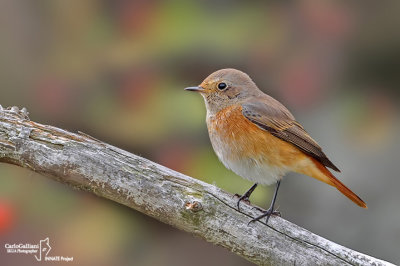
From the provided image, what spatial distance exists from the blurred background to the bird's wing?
58 cm

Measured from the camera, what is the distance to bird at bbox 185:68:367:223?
405cm

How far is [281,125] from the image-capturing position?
166 inches

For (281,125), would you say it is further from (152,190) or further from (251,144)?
(152,190)

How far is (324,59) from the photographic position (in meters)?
6.29

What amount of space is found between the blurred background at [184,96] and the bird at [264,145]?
438mm

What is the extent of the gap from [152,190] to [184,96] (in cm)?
156

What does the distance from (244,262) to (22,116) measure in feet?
9.83

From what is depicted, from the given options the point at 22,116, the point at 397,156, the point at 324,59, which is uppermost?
the point at 324,59

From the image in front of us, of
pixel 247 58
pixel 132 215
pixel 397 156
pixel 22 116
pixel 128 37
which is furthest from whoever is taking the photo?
pixel 397 156

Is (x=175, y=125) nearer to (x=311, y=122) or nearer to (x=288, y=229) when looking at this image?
(x=288, y=229)

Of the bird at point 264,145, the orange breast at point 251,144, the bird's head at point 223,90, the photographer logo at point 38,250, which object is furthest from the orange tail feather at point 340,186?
the photographer logo at point 38,250

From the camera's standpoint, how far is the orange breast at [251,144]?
13.3 feet

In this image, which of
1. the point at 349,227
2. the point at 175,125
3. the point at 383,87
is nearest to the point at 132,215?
the point at 175,125

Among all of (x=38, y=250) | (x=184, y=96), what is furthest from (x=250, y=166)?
(x=38, y=250)
